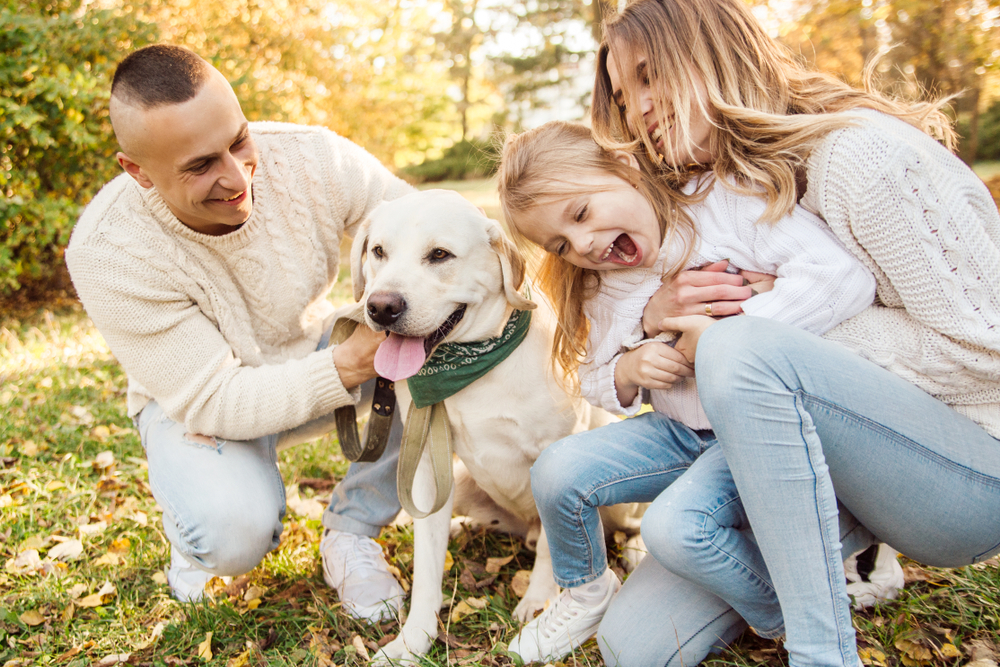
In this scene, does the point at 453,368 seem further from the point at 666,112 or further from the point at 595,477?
the point at 666,112

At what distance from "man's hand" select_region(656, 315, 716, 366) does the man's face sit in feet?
4.93

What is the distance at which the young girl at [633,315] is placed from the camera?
5.76ft

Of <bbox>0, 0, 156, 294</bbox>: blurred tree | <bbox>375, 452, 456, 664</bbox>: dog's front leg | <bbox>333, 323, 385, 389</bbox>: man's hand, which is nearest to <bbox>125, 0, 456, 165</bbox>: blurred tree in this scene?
<bbox>0, 0, 156, 294</bbox>: blurred tree

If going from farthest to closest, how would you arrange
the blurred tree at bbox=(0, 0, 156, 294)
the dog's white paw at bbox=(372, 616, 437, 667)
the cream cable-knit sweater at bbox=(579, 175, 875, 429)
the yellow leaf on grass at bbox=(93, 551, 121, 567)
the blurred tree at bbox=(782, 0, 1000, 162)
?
the blurred tree at bbox=(782, 0, 1000, 162) → the blurred tree at bbox=(0, 0, 156, 294) → the yellow leaf on grass at bbox=(93, 551, 121, 567) → the dog's white paw at bbox=(372, 616, 437, 667) → the cream cable-knit sweater at bbox=(579, 175, 875, 429)

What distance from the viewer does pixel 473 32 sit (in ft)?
79.5

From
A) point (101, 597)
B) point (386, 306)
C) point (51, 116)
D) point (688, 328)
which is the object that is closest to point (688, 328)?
point (688, 328)

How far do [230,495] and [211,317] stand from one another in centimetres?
65

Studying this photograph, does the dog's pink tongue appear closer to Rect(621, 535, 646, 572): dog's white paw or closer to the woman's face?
the woman's face

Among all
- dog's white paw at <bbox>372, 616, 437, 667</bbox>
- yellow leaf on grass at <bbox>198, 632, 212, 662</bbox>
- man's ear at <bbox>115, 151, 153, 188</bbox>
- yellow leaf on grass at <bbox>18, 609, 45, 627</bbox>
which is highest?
Answer: man's ear at <bbox>115, 151, 153, 188</bbox>

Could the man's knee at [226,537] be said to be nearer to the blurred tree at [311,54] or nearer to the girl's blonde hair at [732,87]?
the girl's blonde hair at [732,87]

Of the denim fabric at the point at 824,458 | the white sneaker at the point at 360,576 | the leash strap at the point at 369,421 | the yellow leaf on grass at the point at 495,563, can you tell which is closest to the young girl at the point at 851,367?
the denim fabric at the point at 824,458

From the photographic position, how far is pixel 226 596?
2459 mm

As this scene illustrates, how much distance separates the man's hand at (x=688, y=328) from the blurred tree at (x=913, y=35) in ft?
20.6

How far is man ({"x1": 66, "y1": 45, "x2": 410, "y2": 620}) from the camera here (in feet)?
7.52
